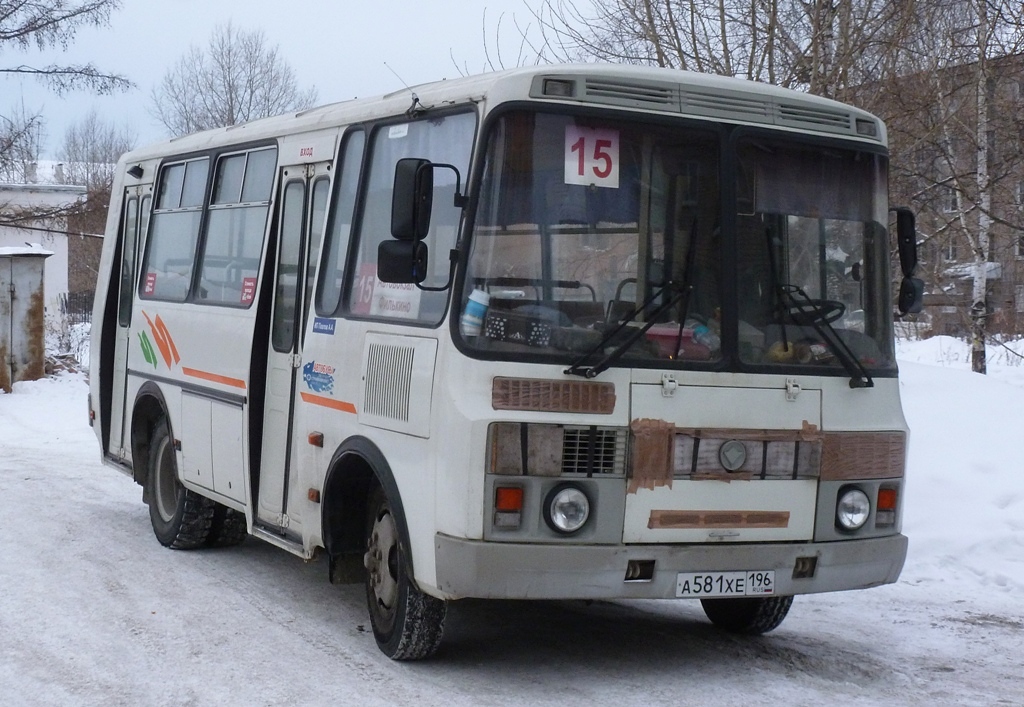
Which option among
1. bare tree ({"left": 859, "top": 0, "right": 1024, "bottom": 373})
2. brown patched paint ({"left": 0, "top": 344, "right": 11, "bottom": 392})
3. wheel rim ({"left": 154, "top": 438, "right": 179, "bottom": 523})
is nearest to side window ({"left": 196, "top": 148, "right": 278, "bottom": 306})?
wheel rim ({"left": 154, "top": 438, "right": 179, "bottom": 523})

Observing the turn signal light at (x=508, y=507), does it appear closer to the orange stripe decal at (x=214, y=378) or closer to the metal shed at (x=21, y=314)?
the orange stripe decal at (x=214, y=378)

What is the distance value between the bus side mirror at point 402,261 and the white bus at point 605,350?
0.01 meters

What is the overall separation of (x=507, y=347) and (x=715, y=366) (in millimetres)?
990

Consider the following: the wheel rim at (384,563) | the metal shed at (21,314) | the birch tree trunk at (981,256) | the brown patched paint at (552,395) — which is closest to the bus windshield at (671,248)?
the brown patched paint at (552,395)

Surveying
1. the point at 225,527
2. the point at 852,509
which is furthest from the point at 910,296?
the point at 225,527

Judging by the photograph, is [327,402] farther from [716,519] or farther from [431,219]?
[716,519]

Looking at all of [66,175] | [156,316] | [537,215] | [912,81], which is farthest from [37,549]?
[66,175]

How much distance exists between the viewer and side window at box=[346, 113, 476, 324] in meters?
6.16

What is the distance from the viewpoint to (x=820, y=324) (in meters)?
6.48

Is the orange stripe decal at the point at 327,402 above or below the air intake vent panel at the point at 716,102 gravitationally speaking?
below

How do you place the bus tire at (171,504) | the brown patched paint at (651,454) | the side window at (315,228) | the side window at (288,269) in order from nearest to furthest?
the brown patched paint at (651,454), the side window at (315,228), the side window at (288,269), the bus tire at (171,504)

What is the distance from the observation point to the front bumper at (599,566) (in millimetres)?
5793

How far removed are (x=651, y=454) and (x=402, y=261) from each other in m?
1.38

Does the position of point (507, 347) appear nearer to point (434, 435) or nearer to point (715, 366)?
point (434, 435)
